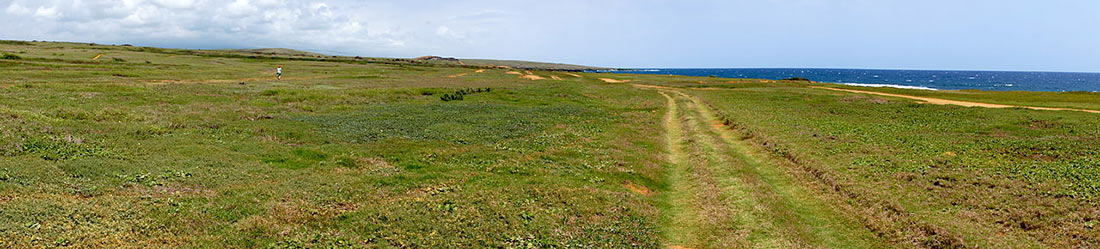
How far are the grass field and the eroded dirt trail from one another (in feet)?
0.34

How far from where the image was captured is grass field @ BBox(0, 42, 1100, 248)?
1503cm

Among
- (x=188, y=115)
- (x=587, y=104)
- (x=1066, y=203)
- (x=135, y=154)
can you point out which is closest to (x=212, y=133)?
(x=135, y=154)

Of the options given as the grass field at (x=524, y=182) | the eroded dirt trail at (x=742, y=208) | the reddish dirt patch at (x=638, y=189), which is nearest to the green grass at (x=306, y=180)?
the grass field at (x=524, y=182)

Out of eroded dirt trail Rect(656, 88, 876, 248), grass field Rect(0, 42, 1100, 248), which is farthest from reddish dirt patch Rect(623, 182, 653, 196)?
eroded dirt trail Rect(656, 88, 876, 248)

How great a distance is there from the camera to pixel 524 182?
21.9 meters

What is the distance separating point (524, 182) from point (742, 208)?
869 centimetres

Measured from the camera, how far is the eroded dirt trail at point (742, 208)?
16.0m

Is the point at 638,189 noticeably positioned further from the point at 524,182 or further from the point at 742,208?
the point at 524,182

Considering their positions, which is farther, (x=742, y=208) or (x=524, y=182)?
(x=524, y=182)

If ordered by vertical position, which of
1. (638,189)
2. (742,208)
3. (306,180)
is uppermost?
(306,180)

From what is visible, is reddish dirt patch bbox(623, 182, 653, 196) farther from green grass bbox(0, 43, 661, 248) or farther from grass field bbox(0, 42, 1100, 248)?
green grass bbox(0, 43, 661, 248)

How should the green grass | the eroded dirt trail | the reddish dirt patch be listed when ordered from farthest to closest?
1. the reddish dirt patch
2. the eroded dirt trail
3. the green grass

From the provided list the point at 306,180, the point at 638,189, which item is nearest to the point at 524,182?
the point at 638,189

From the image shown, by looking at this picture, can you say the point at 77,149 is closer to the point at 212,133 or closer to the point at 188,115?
the point at 212,133
